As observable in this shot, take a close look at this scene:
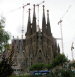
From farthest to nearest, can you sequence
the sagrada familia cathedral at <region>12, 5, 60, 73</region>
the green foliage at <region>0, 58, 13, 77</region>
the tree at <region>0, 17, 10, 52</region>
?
the sagrada familia cathedral at <region>12, 5, 60, 73</region>
the tree at <region>0, 17, 10, 52</region>
the green foliage at <region>0, 58, 13, 77</region>

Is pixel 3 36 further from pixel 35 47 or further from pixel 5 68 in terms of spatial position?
pixel 35 47

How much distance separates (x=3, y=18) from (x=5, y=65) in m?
20.2

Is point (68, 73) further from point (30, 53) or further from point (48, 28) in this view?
point (48, 28)

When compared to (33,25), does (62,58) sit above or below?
below

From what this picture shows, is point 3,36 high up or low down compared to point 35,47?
down

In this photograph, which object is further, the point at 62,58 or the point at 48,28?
the point at 48,28

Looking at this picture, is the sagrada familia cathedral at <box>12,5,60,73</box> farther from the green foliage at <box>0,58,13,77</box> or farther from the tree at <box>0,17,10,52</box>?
the green foliage at <box>0,58,13,77</box>

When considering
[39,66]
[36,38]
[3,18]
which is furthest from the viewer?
[36,38]

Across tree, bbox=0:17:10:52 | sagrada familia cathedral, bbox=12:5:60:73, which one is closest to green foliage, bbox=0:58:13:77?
tree, bbox=0:17:10:52

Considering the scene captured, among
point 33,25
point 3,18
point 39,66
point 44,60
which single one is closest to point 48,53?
point 44,60

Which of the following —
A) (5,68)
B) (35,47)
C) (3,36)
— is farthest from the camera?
(35,47)

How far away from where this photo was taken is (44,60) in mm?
124625

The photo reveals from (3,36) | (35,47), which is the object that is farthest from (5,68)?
(35,47)

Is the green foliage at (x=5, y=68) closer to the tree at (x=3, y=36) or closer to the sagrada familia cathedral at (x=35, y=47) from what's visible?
the tree at (x=3, y=36)
